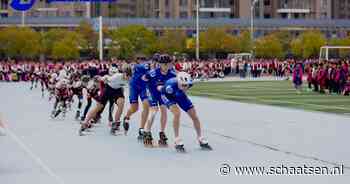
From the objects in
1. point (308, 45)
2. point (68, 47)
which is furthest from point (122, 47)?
point (308, 45)

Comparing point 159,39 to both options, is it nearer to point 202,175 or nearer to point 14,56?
point 14,56

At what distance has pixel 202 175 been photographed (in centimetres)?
1262

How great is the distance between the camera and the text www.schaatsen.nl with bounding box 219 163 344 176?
12.6 m

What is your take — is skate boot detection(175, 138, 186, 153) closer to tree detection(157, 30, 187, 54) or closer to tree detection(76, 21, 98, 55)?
tree detection(76, 21, 98, 55)

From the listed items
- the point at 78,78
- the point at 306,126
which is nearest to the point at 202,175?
the point at 306,126

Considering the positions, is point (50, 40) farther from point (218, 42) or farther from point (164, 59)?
point (164, 59)

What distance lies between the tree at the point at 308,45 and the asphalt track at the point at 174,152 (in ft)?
253

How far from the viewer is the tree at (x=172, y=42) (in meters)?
98.9

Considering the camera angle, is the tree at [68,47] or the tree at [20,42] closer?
the tree at [68,47]

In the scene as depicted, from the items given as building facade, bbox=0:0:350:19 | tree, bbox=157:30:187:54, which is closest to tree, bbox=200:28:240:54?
tree, bbox=157:30:187:54

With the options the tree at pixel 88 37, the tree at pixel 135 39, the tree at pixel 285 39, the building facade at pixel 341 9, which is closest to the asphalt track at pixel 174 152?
the tree at pixel 135 39

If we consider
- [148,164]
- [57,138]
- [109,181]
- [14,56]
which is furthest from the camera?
[14,56]

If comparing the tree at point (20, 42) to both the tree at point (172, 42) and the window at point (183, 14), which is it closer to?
the tree at point (172, 42)

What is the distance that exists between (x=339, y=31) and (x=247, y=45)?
25875 millimetres
